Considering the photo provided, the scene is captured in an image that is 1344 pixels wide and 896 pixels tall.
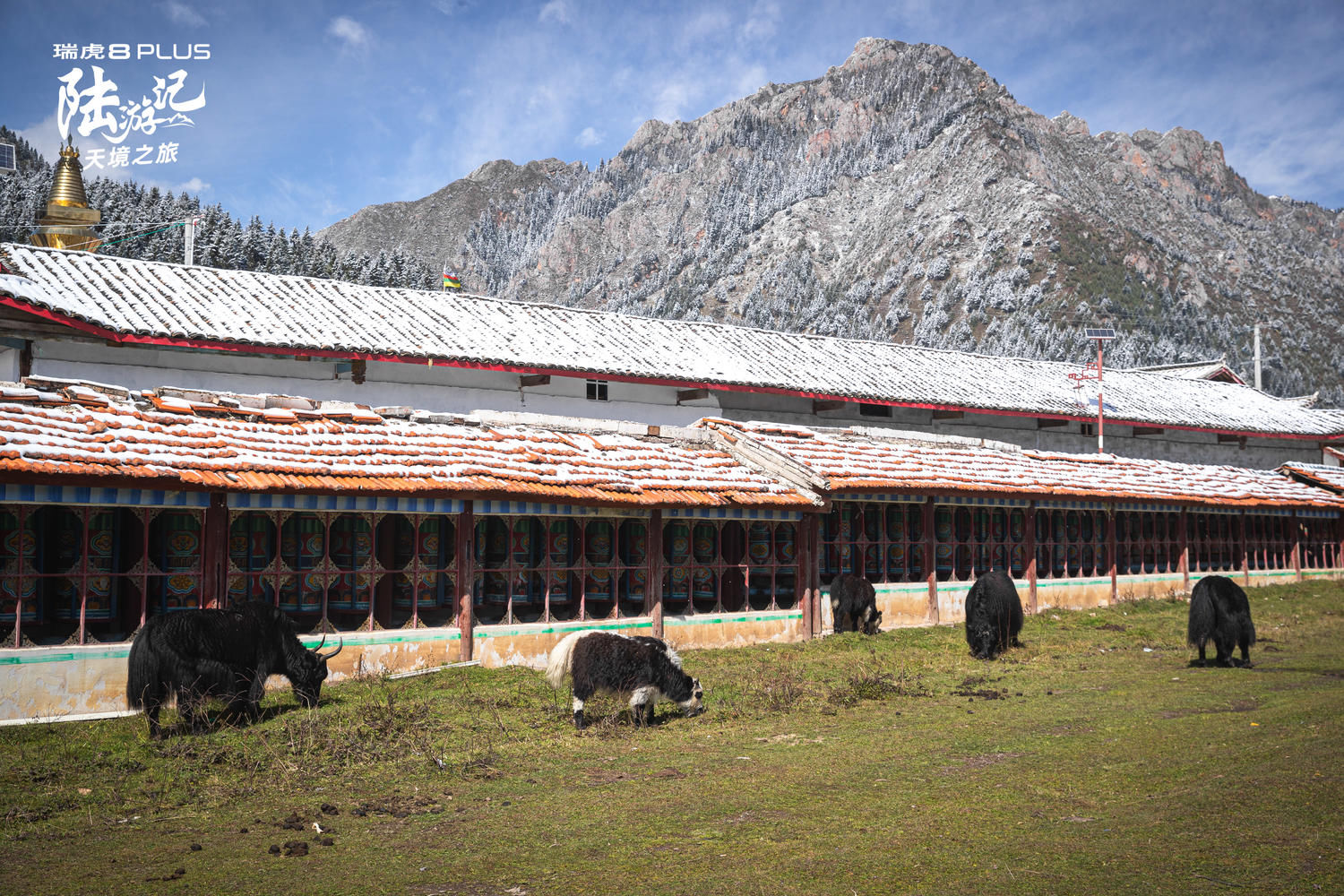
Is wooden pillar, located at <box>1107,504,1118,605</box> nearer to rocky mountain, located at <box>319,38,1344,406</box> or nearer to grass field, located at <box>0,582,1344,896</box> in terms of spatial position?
grass field, located at <box>0,582,1344,896</box>

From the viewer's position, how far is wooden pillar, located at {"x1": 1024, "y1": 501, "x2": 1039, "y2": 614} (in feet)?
66.4

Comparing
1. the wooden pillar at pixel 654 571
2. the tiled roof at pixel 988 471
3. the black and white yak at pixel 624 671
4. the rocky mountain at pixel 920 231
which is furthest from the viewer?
the rocky mountain at pixel 920 231

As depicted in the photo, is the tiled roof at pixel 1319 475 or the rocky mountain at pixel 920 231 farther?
the rocky mountain at pixel 920 231

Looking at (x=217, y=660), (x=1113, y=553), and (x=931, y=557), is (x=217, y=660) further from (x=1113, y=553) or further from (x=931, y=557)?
(x=1113, y=553)

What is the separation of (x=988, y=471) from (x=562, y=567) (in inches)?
398

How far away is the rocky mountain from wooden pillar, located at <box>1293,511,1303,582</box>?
55546mm

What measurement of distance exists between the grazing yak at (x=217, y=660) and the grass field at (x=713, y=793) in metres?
0.39

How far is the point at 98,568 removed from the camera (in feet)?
38.3

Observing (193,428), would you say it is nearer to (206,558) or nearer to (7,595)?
(206,558)

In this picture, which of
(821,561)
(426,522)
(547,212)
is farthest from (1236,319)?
(547,212)

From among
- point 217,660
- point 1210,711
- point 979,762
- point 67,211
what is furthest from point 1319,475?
point 67,211

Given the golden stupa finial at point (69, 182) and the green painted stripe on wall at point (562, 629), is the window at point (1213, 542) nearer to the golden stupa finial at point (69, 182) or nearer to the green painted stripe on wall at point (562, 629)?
the green painted stripe on wall at point (562, 629)

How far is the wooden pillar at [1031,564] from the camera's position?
20.2 meters

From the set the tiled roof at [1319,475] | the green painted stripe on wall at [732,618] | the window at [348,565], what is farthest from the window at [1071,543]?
the window at [348,565]
